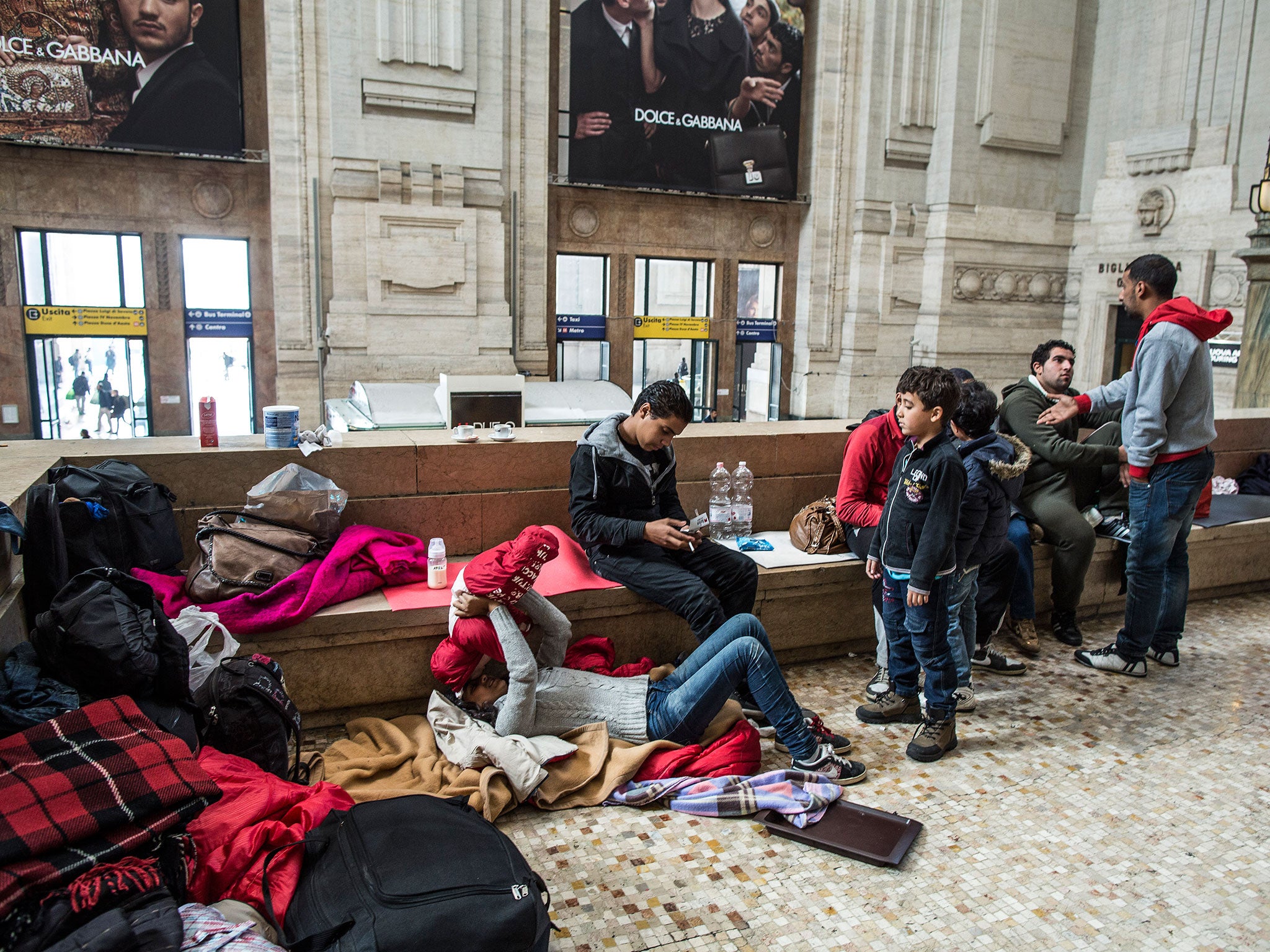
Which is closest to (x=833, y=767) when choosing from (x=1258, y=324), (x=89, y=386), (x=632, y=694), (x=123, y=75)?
(x=632, y=694)

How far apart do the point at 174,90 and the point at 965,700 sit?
13.7m

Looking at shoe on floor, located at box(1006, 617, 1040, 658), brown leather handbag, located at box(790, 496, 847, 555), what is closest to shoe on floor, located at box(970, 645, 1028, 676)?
shoe on floor, located at box(1006, 617, 1040, 658)

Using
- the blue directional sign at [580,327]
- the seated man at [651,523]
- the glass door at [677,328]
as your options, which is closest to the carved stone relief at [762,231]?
the glass door at [677,328]

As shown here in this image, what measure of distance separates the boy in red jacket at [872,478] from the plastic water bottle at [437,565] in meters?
2.23

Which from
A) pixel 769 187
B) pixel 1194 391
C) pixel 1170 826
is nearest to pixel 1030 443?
pixel 1194 391

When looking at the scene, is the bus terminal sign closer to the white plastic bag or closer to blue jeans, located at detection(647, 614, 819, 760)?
the white plastic bag

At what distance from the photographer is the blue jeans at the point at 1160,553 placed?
4.98 m

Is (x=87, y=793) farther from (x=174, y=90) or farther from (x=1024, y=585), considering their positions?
(x=174, y=90)

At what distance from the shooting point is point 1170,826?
12.1 ft

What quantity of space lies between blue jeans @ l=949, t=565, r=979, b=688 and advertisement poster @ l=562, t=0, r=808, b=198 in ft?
39.4

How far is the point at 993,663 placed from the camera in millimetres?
5340

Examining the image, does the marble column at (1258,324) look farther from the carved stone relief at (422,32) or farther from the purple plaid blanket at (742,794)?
the carved stone relief at (422,32)

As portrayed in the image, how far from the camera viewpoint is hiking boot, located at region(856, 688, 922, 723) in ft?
15.1

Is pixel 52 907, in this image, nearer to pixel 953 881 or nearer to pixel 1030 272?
pixel 953 881
